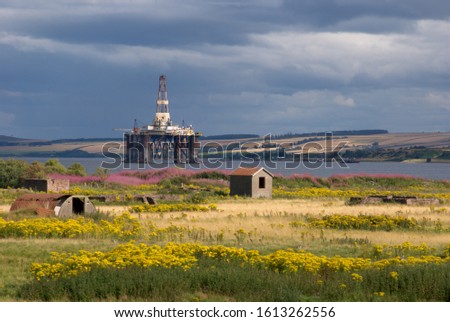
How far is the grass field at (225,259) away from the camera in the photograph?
1366cm

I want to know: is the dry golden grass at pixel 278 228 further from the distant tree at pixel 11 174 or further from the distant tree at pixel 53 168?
the distant tree at pixel 53 168

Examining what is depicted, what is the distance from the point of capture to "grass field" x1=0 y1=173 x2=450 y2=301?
13.7 m

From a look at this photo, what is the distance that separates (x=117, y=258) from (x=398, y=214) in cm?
2066

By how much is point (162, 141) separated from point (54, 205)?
15520cm

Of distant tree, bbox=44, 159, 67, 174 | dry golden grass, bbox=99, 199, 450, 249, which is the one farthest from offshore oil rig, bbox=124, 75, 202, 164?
dry golden grass, bbox=99, 199, 450, 249

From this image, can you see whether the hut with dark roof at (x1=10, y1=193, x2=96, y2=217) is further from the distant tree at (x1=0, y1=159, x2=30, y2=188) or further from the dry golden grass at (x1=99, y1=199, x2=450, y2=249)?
the distant tree at (x1=0, y1=159, x2=30, y2=188)

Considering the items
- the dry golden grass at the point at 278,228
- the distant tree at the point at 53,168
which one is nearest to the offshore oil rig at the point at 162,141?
the distant tree at the point at 53,168

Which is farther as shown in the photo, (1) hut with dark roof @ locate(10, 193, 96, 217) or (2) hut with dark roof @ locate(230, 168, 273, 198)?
(2) hut with dark roof @ locate(230, 168, 273, 198)

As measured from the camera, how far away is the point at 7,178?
58562 millimetres

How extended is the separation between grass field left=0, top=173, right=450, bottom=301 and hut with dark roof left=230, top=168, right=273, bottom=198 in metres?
16.6

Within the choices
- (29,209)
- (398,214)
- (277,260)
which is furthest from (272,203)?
(277,260)

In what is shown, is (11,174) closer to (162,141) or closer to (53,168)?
(53,168)

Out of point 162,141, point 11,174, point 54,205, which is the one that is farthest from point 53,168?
point 162,141
